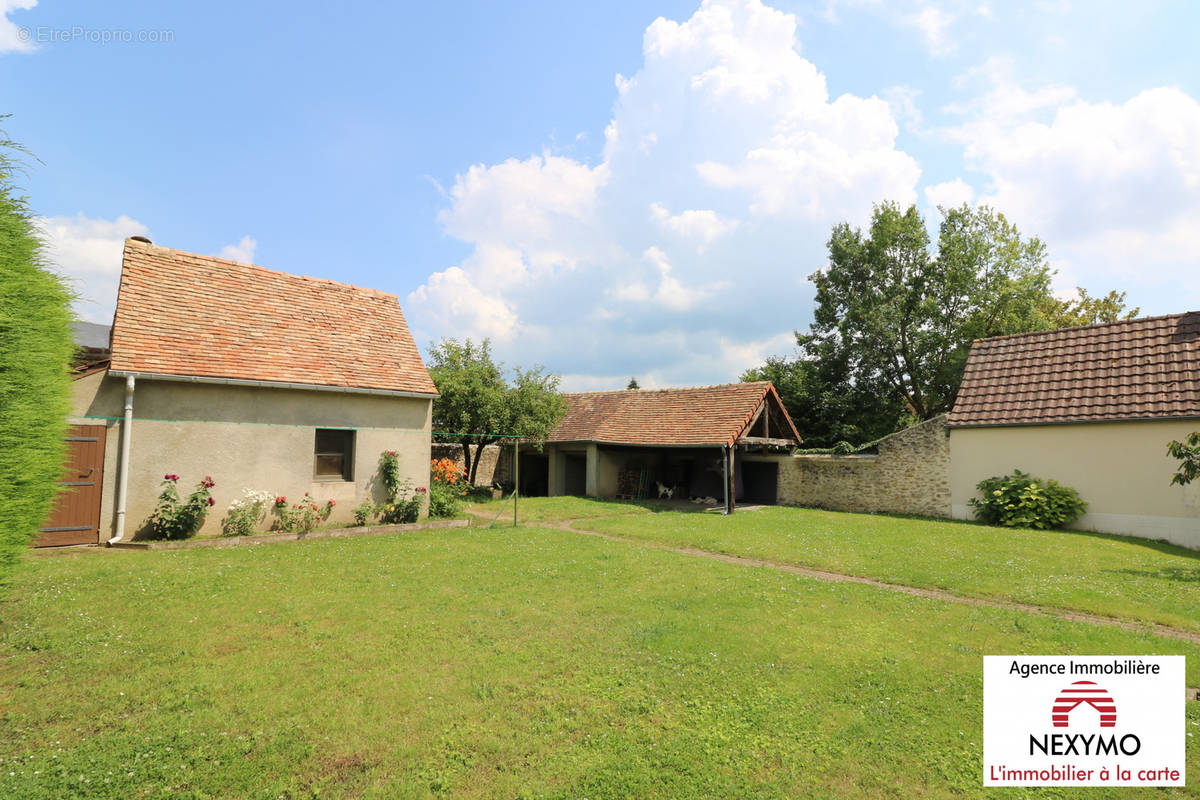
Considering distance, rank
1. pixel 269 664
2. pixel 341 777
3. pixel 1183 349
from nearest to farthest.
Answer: pixel 341 777, pixel 269 664, pixel 1183 349

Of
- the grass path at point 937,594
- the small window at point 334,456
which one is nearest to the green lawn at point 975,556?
the grass path at point 937,594

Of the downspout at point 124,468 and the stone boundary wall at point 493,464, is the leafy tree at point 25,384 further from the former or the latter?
the stone boundary wall at point 493,464

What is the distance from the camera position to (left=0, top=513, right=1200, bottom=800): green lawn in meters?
3.63

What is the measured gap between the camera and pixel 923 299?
104 feet

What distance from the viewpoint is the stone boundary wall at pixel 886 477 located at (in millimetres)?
18625

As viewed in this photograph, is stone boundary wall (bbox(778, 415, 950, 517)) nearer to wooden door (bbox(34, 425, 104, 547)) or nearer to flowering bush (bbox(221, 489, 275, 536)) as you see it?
flowering bush (bbox(221, 489, 275, 536))

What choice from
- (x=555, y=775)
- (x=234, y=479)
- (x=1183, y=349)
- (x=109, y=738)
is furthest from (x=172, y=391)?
(x=1183, y=349)

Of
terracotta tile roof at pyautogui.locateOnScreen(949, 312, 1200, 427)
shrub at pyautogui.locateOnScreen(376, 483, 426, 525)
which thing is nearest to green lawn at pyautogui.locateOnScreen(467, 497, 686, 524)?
shrub at pyautogui.locateOnScreen(376, 483, 426, 525)

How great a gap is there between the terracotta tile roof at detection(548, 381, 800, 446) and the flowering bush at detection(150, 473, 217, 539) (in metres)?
14.1

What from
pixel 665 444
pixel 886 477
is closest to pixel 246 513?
pixel 665 444

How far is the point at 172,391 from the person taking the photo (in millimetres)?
11141

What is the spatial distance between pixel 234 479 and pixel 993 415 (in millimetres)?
20434

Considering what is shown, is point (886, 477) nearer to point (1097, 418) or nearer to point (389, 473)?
point (1097, 418)

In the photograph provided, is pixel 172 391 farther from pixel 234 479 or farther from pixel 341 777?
pixel 341 777
